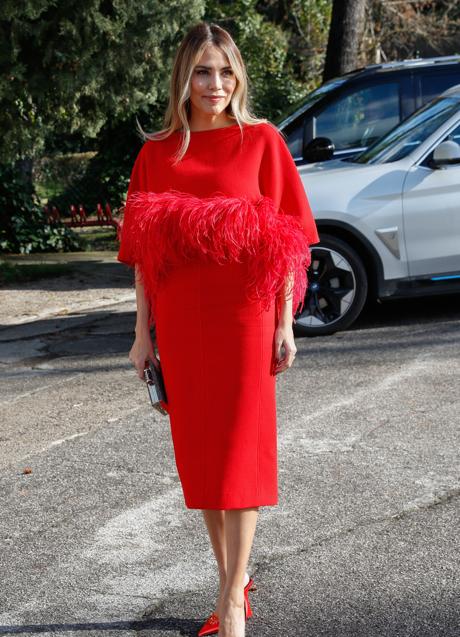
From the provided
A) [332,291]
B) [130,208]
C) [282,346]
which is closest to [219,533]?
[282,346]

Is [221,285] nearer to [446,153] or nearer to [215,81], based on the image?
[215,81]

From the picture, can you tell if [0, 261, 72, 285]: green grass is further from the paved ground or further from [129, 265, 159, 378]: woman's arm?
[129, 265, 159, 378]: woman's arm

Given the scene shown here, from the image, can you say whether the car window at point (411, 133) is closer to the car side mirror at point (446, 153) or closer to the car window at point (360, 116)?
the car side mirror at point (446, 153)

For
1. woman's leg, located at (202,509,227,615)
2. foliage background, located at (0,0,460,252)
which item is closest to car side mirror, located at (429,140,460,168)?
foliage background, located at (0,0,460,252)

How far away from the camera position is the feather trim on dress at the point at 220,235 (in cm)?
337

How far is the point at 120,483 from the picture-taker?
511 cm

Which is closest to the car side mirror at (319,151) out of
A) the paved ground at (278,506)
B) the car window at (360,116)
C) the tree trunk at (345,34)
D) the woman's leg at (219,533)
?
the car window at (360,116)

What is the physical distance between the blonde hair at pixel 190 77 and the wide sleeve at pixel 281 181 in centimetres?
10

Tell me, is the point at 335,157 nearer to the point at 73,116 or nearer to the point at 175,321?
the point at 73,116

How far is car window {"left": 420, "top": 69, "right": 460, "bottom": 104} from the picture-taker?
10609mm

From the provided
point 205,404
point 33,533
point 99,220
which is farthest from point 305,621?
point 99,220

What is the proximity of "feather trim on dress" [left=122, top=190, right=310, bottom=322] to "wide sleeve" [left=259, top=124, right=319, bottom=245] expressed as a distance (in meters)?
0.03

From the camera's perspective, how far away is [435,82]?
1062 cm

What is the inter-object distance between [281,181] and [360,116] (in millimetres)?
7457
